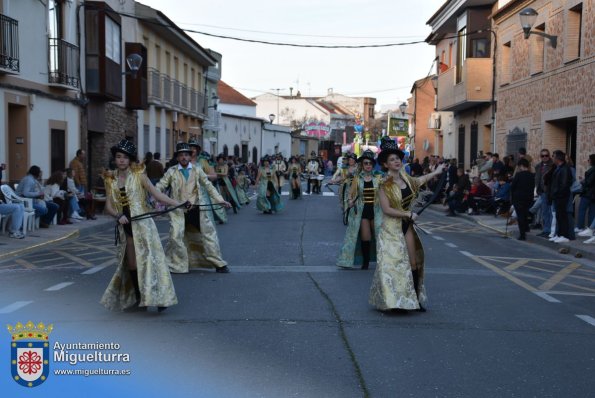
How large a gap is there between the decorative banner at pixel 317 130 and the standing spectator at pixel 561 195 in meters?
74.0

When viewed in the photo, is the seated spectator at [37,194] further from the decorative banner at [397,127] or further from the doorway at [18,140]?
the decorative banner at [397,127]

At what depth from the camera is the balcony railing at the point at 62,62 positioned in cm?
2019

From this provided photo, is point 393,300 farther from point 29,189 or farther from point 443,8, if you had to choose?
point 443,8

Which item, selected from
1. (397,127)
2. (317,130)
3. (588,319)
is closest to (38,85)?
(588,319)

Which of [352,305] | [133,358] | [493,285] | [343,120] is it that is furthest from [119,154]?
[343,120]

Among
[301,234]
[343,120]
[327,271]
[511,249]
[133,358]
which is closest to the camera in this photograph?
[133,358]

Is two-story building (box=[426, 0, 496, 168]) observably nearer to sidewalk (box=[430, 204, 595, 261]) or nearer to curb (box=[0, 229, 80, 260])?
sidewalk (box=[430, 204, 595, 261])

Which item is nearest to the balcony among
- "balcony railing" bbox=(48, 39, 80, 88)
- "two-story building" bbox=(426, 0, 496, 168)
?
"two-story building" bbox=(426, 0, 496, 168)

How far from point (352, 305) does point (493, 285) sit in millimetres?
2435

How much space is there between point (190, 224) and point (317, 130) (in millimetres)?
79967

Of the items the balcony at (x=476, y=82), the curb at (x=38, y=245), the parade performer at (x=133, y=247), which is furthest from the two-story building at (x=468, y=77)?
the parade performer at (x=133, y=247)

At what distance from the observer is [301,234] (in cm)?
1523

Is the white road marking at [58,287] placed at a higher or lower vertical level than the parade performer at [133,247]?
lower
